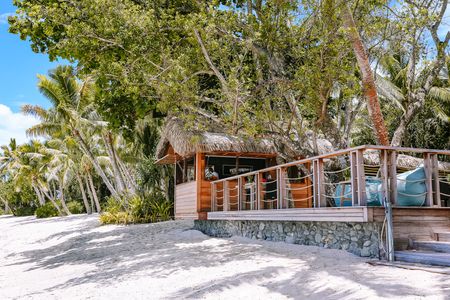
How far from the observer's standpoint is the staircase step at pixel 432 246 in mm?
6027

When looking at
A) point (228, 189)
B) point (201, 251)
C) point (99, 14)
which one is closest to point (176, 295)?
point (201, 251)

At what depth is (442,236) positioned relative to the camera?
21.5 ft

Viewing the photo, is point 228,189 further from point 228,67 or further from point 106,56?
point 106,56

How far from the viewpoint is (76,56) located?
35.6ft

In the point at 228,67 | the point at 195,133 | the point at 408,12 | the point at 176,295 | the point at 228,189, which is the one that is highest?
the point at 408,12

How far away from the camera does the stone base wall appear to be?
21.7ft

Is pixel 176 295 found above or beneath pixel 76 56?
beneath

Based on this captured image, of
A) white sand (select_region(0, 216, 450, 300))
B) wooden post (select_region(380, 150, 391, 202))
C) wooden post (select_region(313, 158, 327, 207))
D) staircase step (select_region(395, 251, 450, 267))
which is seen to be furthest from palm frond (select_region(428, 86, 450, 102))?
staircase step (select_region(395, 251, 450, 267))

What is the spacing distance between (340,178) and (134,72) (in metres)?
5.34

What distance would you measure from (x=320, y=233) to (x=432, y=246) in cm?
206

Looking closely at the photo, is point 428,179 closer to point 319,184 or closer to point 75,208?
point 319,184

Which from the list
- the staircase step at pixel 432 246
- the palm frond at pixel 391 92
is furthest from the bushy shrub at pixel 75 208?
the staircase step at pixel 432 246

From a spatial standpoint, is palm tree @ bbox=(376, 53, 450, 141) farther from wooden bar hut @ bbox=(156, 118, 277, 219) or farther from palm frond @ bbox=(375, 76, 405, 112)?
wooden bar hut @ bbox=(156, 118, 277, 219)

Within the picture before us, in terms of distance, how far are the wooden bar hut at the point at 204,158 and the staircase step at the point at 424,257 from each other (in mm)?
6617
